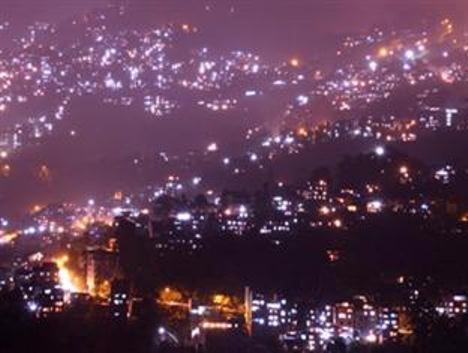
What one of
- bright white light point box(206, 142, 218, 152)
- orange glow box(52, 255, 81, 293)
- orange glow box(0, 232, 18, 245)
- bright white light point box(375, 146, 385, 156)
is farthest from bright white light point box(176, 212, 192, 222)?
bright white light point box(206, 142, 218, 152)

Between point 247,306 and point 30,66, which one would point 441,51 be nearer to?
point 247,306

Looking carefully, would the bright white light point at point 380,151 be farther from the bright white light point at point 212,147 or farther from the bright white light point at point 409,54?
the bright white light point at point 212,147

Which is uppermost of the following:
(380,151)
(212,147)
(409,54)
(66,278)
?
(409,54)

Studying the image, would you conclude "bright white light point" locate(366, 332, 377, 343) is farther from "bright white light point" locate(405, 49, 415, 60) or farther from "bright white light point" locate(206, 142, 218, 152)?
"bright white light point" locate(405, 49, 415, 60)

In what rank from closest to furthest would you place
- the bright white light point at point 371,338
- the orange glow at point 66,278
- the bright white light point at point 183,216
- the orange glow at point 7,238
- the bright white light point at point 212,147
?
1. the bright white light point at point 371,338
2. the orange glow at point 66,278
3. the bright white light point at point 183,216
4. the orange glow at point 7,238
5. the bright white light point at point 212,147

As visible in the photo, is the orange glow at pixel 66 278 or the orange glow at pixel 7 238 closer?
the orange glow at pixel 66 278

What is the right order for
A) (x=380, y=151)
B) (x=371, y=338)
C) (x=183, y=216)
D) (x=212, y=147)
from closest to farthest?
(x=371, y=338)
(x=183, y=216)
(x=380, y=151)
(x=212, y=147)

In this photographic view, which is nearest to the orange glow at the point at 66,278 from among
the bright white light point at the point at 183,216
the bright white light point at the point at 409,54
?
the bright white light point at the point at 183,216

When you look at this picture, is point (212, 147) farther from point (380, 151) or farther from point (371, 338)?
point (371, 338)

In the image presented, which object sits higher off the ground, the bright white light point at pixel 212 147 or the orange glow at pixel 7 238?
the bright white light point at pixel 212 147

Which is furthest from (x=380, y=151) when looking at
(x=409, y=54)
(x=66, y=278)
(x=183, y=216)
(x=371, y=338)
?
(x=409, y=54)

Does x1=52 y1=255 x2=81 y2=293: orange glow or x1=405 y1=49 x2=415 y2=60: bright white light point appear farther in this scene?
x1=405 y1=49 x2=415 y2=60: bright white light point
